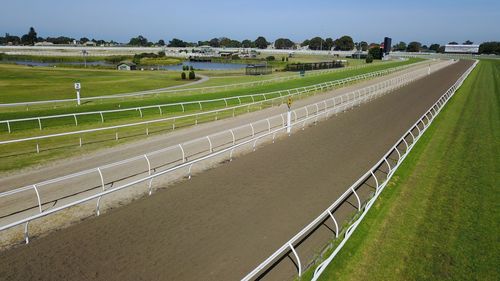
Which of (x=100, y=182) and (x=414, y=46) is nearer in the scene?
(x=100, y=182)

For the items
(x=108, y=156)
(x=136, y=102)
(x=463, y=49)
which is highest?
(x=463, y=49)

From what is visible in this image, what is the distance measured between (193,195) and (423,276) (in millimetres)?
5538

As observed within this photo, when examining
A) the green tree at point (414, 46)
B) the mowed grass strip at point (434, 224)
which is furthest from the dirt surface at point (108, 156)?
the green tree at point (414, 46)

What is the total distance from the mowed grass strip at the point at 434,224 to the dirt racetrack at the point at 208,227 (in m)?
0.87

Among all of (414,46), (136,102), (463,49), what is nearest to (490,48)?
(463,49)

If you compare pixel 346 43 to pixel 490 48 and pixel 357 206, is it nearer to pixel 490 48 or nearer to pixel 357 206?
pixel 490 48

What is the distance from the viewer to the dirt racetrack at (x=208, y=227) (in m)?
6.43

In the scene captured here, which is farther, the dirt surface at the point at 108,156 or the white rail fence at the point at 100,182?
the dirt surface at the point at 108,156

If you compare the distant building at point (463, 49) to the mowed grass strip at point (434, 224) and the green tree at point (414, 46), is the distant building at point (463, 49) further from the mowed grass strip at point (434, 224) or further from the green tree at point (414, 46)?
the mowed grass strip at point (434, 224)

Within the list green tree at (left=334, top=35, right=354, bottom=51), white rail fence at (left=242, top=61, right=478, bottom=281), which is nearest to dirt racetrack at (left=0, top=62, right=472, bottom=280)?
white rail fence at (left=242, top=61, right=478, bottom=281)

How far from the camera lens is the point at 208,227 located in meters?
7.96

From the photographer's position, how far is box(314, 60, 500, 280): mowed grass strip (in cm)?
688

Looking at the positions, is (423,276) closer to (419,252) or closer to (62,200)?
(419,252)

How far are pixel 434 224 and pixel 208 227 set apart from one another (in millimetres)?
5176
